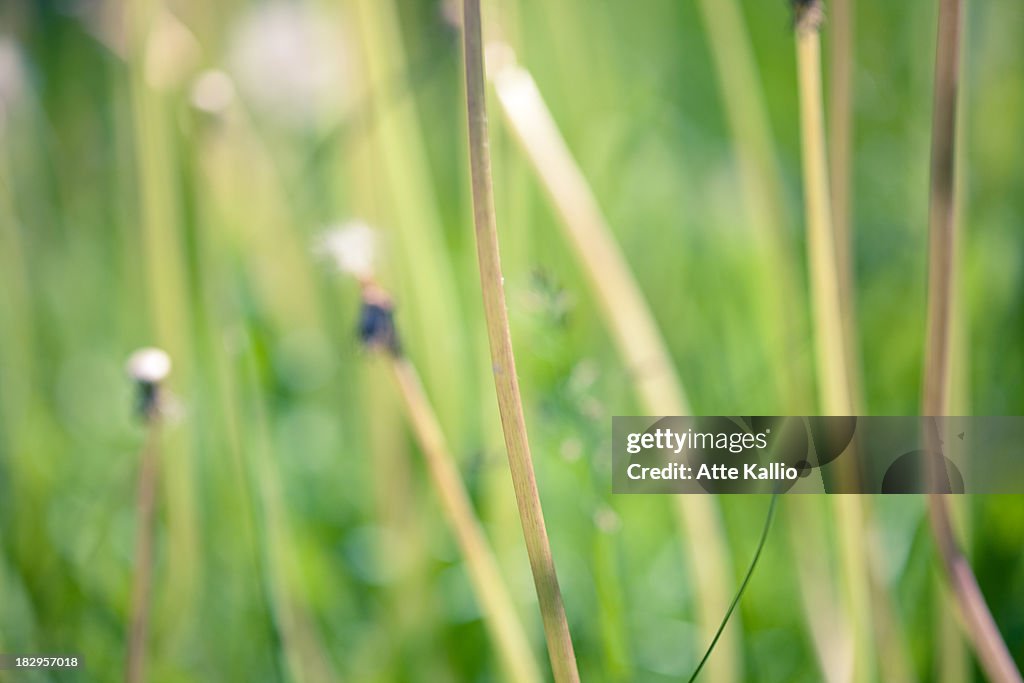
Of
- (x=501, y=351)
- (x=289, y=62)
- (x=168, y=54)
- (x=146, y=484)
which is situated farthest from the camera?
(x=289, y=62)

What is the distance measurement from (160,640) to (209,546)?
1.9 inches

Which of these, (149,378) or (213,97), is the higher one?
(213,97)

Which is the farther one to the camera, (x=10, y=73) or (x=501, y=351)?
(x=10, y=73)

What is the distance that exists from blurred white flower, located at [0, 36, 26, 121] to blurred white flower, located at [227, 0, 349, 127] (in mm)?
122

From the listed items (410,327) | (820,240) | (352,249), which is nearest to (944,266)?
(820,240)

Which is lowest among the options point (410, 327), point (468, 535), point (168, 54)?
point (468, 535)

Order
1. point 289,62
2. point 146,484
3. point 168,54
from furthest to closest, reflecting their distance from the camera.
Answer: point 289,62 < point 168,54 < point 146,484

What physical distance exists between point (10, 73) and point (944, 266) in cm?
49

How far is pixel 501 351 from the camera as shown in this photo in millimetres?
→ 137

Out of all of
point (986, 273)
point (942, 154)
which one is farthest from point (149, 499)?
point (986, 273)

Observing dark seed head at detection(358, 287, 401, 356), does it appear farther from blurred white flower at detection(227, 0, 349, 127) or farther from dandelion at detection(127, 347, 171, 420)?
blurred white flower at detection(227, 0, 349, 127)

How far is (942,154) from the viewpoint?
6.4 inches

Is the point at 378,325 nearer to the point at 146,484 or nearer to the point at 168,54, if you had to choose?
the point at 146,484

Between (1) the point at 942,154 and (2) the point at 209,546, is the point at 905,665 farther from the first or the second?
(2) the point at 209,546
